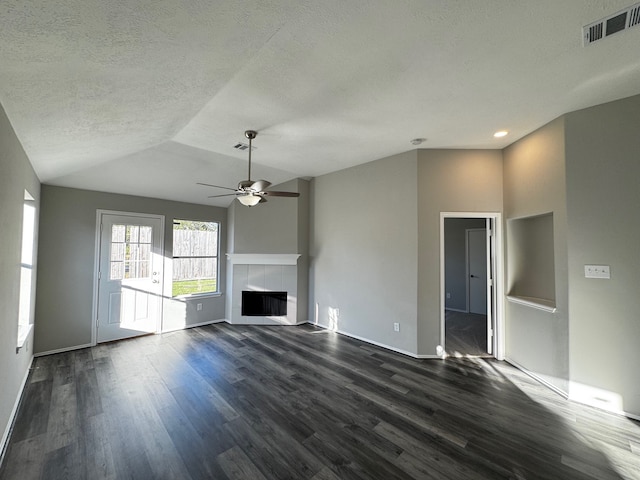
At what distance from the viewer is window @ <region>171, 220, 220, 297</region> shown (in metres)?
4.93

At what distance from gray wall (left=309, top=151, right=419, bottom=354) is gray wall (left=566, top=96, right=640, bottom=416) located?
161cm

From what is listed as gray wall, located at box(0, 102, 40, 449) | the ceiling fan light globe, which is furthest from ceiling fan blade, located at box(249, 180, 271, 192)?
gray wall, located at box(0, 102, 40, 449)

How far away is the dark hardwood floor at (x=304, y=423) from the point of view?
177 centimetres

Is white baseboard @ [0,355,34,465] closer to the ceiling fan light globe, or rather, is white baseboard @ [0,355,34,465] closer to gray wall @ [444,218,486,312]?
Result: the ceiling fan light globe

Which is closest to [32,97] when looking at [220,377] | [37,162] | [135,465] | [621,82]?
[37,162]

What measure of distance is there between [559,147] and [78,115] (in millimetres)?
4399

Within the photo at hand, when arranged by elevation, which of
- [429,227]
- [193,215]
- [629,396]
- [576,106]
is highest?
[576,106]

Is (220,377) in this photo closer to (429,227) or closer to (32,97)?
(32,97)

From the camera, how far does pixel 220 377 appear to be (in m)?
3.03

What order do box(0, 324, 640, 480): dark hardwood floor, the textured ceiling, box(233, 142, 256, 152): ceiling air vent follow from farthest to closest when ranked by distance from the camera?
box(233, 142, 256, 152): ceiling air vent → box(0, 324, 640, 480): dark hardwood floor → the textured ceiling

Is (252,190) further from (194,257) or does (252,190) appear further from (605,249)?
(605,249)

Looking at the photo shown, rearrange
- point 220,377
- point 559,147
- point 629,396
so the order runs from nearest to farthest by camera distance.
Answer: point 629,396
point 559,147
point 220,377

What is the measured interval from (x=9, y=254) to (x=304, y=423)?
2.74 meters

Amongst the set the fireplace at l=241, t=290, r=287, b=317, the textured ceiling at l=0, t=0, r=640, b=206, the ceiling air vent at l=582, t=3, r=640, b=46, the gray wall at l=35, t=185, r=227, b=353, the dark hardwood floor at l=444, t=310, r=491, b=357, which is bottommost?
the dark hardwood floor at l=444, t=310, r=491, b=357
